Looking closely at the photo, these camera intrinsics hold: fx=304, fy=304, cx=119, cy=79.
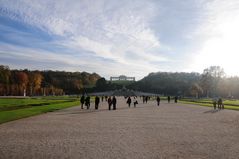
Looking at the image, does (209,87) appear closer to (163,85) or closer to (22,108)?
(22,108)

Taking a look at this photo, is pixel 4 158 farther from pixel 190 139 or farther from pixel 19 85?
pixel 19 85

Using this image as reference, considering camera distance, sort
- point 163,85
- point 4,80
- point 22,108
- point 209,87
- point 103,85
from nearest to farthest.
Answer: point 22,108 < point 209,87 < point 4,80 < point 103,85 < point 163,85

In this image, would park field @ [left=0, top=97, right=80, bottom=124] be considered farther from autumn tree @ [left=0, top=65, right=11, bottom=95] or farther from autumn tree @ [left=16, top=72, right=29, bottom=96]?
autumn tree @ [left=16, top=72, right=29, bottom=96]

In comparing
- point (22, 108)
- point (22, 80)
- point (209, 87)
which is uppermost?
point (22, 80)

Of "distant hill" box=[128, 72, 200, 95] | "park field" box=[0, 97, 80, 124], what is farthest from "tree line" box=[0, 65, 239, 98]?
"park field" box=[0, 97, 80, 124]

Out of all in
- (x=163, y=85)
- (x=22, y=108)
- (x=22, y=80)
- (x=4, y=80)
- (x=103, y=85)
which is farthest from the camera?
(x=163, y=85)

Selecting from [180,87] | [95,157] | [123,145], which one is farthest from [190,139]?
[180,87]

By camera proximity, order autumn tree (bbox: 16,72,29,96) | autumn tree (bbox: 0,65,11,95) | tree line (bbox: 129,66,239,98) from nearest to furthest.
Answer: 1. tree line (bbox: 129,66,239,98)
2. autumn tree (bbox: 0,65,11,95)
3. autumn tree (bbox: 16,72,29,96)

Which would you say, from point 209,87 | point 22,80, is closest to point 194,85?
point 209,87

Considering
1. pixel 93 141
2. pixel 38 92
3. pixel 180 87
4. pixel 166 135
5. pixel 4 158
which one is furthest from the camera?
pixel 180 87

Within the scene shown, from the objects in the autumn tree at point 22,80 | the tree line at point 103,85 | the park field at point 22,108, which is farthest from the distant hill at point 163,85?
the park field at point 22,108

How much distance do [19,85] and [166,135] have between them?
114104 millimetres

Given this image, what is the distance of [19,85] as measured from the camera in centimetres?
11975

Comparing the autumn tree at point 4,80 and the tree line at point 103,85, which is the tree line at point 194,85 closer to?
the tree line at point 103,85
